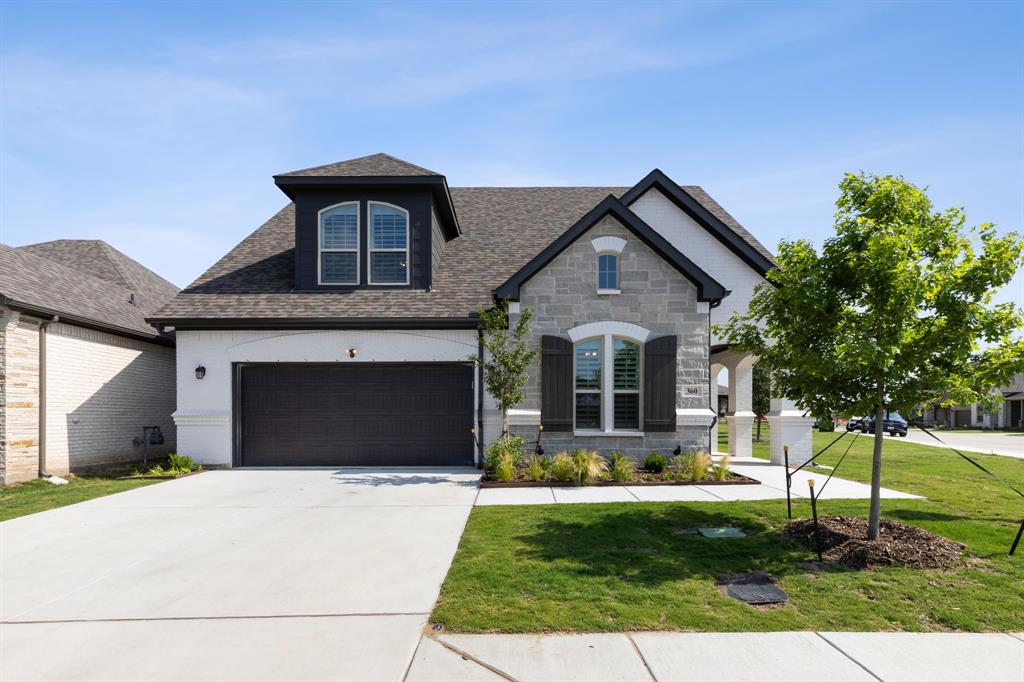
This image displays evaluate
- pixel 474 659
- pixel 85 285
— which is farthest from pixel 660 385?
pixel 85 285

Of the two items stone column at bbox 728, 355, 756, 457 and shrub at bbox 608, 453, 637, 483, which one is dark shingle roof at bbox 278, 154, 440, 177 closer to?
shrub at bbox 608, 453, 637, 483

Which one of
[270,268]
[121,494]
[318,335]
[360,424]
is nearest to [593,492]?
[360,424]

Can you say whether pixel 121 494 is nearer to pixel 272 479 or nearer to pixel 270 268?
pixel 272 479

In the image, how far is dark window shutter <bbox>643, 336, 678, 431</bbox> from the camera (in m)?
12.9

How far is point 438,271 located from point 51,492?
9.77m

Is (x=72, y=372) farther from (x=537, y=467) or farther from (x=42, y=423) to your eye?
(x=537, y=467)

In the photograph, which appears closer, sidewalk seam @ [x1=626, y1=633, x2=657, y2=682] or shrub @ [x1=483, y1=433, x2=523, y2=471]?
sidewalk seam @ [x1=626, y1=633, x2=657, y2=682]

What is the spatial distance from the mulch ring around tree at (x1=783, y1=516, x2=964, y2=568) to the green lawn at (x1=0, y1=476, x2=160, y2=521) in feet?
39.7

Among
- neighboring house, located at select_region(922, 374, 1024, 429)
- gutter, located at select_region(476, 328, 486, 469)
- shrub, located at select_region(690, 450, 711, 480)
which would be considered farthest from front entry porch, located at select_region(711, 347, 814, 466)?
neighboring house, located at select_region(922, 374, 1024, 429)

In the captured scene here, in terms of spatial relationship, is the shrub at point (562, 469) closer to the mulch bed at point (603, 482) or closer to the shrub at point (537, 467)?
the mulch bed at point (603, 482)

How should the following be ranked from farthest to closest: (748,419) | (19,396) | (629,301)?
(748,419) → (629,301) → (19,396)

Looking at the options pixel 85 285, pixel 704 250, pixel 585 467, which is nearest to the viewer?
pixel 585 467

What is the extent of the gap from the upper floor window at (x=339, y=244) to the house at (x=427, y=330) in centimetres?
4

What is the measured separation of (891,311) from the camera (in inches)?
258
